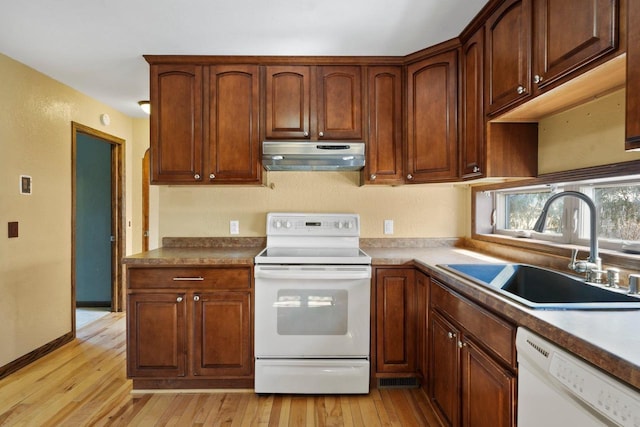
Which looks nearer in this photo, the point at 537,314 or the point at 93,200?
the point at 537,314

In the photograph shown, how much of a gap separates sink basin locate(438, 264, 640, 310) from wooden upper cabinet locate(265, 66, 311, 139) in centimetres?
136

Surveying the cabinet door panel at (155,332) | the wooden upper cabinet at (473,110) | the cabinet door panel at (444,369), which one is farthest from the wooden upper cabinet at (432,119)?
the cabinet door panel at (155,332)

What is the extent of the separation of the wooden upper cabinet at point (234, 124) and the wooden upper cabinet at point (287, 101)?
9cm

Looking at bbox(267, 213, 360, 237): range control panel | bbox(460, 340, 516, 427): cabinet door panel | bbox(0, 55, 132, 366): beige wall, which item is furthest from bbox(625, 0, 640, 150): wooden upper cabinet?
bbox(0, 55, 132, 366): beige wall

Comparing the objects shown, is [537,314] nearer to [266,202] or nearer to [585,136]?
[585,136]

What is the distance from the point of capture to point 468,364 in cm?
148

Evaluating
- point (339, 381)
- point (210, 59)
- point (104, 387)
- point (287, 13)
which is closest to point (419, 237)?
point (339, 381)

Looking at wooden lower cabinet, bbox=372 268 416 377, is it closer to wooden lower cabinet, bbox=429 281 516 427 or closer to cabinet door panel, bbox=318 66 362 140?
wooden lower cabinet, bbox=429 281 516 427

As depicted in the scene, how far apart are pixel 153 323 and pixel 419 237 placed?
80.2 inches

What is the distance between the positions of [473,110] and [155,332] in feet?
7.87

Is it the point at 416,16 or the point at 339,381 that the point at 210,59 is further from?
the point at 339,381

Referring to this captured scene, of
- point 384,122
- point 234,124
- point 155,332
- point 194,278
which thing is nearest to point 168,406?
point 155,332

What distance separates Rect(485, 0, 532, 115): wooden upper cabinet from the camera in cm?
152

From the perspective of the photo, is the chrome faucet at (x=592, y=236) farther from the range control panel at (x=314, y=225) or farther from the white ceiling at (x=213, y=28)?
the range control panel at (x=314, y=225)
